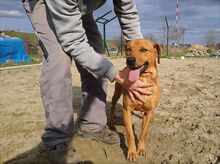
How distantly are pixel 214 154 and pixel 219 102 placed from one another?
205 cm

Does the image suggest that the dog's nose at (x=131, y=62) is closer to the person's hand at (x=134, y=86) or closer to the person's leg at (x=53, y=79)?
the person's hand at (x=134, y=86)

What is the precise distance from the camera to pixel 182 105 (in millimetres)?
4723

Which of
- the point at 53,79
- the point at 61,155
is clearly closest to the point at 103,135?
the point at 61,155

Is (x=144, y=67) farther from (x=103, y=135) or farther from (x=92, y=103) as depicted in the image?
(x=103, y=135)

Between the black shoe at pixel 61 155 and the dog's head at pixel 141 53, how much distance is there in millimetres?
993

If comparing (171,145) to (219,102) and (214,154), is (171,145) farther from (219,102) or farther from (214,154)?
(219,102)

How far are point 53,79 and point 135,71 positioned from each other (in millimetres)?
763

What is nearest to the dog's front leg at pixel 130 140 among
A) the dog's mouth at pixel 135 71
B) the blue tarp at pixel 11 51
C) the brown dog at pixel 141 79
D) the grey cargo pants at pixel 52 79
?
the brown dog at pixel 141 79

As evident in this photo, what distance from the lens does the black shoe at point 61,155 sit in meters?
2.78

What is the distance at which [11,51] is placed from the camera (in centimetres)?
1434

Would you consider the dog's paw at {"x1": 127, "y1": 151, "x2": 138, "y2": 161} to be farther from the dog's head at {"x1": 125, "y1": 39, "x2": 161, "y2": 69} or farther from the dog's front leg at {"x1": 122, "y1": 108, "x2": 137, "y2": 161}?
the dog's head at {"x1": 125, "y1": 39, "x2": 161, "y2": 69}

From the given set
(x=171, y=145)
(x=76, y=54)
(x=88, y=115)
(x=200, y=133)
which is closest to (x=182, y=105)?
(x=200, y=133)

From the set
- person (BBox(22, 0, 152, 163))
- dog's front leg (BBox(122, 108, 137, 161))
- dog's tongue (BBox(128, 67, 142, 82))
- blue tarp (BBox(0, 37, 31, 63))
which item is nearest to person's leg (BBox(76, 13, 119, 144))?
dog's front leg (BBox(122, 108, 137, 161))

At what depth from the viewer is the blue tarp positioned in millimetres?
13888
